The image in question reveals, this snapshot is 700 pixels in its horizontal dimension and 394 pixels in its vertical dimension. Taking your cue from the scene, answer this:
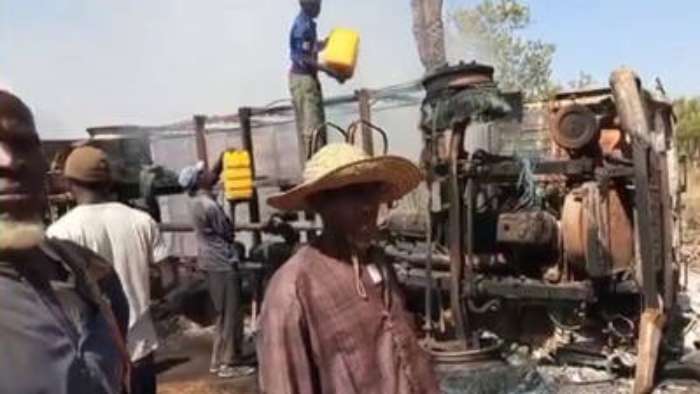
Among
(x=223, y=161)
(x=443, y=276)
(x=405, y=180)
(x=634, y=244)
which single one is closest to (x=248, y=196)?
(x=223, y=161)

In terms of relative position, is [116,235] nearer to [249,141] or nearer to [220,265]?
[220,265]

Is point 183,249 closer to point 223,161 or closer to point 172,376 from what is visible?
point 223,161

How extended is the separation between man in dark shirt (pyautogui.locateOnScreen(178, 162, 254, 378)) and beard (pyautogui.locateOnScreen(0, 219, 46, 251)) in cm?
618

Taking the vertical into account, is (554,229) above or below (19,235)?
below

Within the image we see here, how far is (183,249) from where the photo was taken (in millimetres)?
11867

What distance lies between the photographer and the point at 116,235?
4.34m

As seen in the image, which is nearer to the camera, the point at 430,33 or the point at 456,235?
the point at 456,235

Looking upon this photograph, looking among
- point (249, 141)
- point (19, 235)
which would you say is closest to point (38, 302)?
point (19, 235)

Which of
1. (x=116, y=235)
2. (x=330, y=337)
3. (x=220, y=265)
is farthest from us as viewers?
(x=220, y=265)

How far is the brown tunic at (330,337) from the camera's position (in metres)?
2.77

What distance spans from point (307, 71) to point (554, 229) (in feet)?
8.29

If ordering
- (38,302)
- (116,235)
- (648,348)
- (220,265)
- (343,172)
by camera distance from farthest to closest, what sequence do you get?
(220,265) < (648,348) < (116,235) < (343,172) < (38,302)

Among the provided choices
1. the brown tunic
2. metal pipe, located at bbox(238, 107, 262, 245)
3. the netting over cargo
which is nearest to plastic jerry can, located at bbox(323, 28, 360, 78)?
the netting over cargo

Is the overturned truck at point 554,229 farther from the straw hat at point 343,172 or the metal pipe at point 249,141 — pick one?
the straw hat at point 343,172
